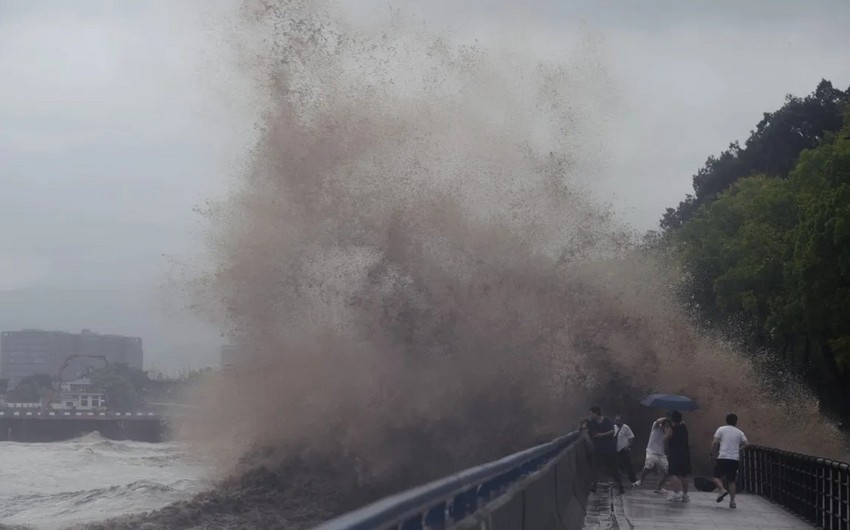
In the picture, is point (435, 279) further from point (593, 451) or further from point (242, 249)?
point (593, 451)

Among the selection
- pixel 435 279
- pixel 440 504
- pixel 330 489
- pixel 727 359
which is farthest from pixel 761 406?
pixel 440 504

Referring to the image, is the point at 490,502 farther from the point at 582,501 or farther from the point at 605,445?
the point at 605,445

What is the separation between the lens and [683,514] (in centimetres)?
2192

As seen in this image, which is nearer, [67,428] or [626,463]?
[626,463]

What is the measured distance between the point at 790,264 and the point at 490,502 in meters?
45.1

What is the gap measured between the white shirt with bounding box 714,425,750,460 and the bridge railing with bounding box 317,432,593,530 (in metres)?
4.90

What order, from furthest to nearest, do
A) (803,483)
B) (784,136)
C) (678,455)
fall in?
(784,136), (678,455), (803,483)

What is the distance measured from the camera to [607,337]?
41.4 meters

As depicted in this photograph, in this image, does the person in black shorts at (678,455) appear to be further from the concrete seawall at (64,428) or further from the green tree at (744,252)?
the concrete seawall at (64,428)

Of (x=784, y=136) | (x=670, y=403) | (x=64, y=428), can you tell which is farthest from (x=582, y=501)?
(x=64, y=428)

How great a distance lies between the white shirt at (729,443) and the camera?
73.7 feet

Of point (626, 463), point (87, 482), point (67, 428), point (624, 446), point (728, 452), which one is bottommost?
point (67, 428)

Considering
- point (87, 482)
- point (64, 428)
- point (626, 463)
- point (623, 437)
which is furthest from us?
point (64, 428)

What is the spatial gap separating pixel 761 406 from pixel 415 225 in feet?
42.0
